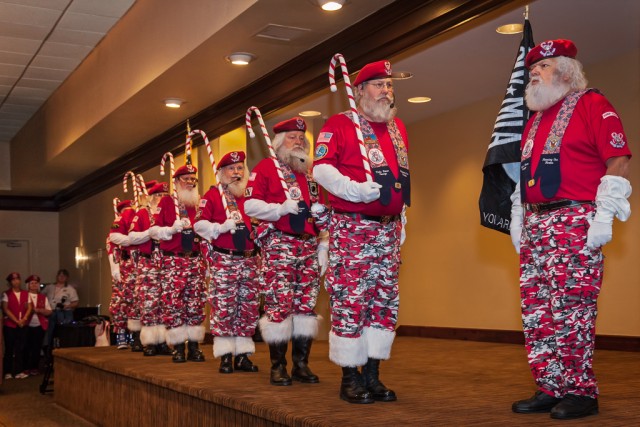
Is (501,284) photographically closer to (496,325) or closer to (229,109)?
(496,325)

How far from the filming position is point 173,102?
8.38 m

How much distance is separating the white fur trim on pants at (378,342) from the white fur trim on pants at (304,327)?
89 centimetres

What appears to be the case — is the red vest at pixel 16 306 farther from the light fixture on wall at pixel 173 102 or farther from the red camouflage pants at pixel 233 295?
the red camouflage pants at pixel 233 295

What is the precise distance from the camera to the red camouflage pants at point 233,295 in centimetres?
527

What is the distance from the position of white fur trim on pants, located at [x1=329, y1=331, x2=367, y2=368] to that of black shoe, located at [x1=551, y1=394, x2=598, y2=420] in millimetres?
895

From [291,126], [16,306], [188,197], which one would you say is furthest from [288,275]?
[16,306]

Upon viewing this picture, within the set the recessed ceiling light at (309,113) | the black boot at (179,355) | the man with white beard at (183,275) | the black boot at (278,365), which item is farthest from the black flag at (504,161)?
the recessed ceiling light at (309,113)

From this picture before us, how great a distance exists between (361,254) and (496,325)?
5.12 meters

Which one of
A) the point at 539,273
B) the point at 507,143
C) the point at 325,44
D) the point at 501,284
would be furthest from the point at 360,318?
the point at 501,284

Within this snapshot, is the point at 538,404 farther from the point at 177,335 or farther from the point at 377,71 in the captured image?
the point at 177,335

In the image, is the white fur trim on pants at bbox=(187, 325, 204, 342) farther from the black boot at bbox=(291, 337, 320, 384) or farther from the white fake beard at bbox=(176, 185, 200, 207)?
the black boot at bbox=(291, 337, 320, 384)

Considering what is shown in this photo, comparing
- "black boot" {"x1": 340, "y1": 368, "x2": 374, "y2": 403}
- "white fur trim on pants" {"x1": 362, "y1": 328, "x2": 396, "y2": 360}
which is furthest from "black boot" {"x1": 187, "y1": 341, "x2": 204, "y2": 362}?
"white fur trim on pants" {"x1": 362, "y1": 328, "x2": 396, "y2": 360}

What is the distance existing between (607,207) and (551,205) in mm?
262

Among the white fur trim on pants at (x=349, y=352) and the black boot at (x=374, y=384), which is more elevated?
the white fur trim on pants at (x=349, y=352)
